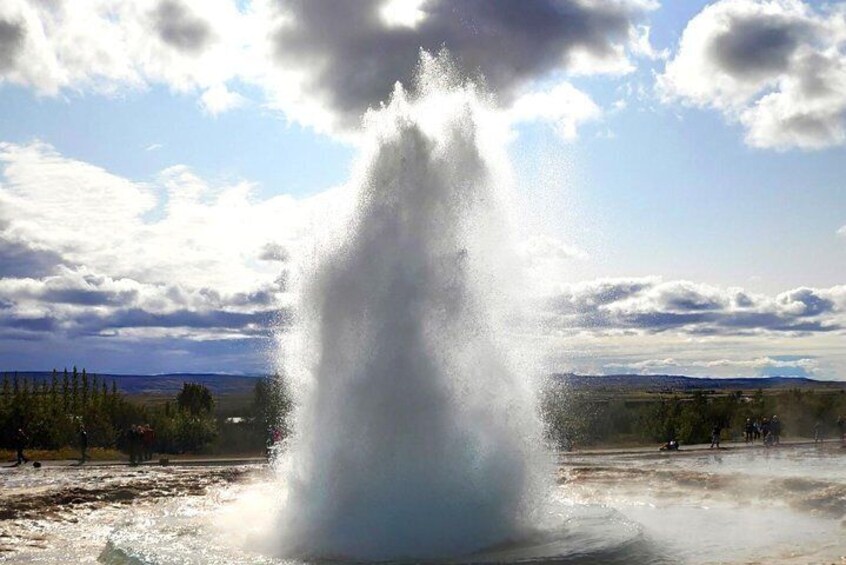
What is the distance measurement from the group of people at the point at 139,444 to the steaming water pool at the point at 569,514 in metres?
1.76

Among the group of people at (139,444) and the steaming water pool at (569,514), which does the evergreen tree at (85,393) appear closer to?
the group of people at (139,444)

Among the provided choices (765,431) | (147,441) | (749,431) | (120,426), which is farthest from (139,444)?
(749,431)

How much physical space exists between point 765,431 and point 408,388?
20440mm

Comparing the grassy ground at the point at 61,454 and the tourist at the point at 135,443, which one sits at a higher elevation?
the tourist at the point at 135,443

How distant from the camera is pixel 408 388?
10.8m

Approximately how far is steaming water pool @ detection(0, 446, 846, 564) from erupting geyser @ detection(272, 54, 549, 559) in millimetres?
681

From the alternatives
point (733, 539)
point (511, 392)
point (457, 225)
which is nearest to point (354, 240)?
point (457, 225)

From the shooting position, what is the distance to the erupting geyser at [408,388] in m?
10.3

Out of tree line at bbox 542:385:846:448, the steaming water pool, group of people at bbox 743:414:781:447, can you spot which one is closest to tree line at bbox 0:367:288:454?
the steaming water pool

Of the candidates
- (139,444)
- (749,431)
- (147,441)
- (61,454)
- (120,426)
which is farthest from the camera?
(120,426)

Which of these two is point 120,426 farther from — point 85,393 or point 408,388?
point 408,388

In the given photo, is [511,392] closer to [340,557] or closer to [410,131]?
[340,557]

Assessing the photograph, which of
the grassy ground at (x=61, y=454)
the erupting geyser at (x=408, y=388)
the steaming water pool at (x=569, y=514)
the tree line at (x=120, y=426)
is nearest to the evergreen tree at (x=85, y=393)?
the tree line at (x=120, y=426)

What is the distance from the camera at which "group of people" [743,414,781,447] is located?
25922 millimetres
